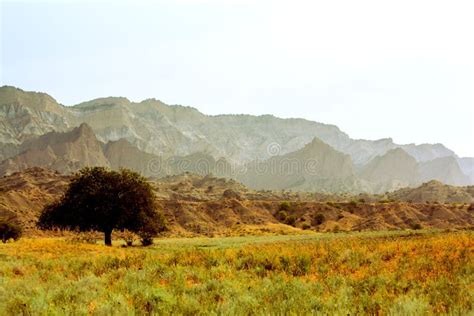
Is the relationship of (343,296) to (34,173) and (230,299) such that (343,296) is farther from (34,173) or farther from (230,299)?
(34,173)

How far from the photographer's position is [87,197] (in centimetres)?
4578

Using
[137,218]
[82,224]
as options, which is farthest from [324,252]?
[82,224]

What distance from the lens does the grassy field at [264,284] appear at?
10349 millimetres

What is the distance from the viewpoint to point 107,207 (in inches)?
1772

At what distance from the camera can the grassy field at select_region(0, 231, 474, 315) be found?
10349mm

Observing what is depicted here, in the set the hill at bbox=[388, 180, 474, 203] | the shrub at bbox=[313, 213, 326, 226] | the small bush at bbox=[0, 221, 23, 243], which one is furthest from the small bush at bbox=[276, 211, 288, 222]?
the hill at bbox=[388, 180, 474, 203]

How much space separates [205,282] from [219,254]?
744cm

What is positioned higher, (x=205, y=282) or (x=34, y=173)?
(x=34, y=173)

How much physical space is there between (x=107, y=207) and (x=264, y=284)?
113 ft

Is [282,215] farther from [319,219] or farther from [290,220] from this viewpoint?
[319,219]

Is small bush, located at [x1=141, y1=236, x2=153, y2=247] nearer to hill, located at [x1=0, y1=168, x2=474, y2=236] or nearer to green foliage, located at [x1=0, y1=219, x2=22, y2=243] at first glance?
green foliage, located at [x1=0, y1=219, x2=22, y2=243]

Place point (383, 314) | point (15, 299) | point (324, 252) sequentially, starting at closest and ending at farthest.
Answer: point (383, 314) → point (15, 299) → point (324, 252)

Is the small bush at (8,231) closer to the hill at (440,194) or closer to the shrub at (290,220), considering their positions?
the shrub at (290,220)

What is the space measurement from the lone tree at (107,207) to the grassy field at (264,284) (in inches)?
964
